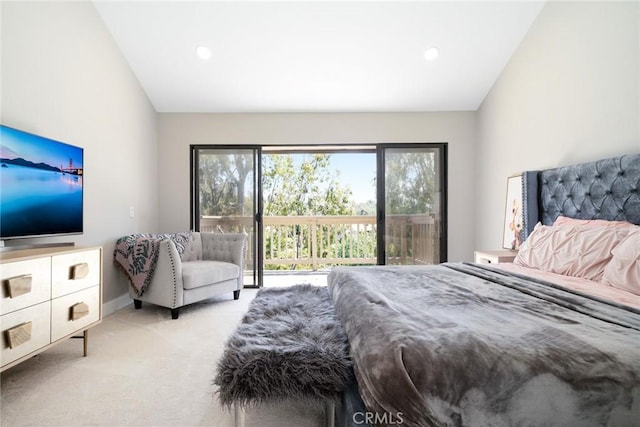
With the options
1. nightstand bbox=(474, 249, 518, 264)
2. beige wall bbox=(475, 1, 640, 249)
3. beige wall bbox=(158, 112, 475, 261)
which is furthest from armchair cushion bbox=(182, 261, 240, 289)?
beige wall bbox=(475, 1, 640, 249)

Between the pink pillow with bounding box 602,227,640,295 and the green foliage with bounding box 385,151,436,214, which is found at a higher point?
the green foliage with bounding box 385,151,436,214

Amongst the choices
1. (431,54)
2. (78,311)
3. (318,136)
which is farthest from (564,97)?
(78,311)

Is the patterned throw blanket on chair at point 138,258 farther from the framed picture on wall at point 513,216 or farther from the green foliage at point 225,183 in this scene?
the framed picture on wall at point 513,216

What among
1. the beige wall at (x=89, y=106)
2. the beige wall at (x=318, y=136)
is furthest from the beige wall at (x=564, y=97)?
the beige wall at (x=89, y=106)

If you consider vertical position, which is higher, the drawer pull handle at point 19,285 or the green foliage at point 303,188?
the green foliage at point 303,188

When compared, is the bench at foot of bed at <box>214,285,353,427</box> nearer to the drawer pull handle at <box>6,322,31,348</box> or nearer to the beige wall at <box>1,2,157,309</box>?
the drawer pull handle at <box>6,322,31,348</box>

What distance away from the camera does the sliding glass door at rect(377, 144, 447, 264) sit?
3.91 m

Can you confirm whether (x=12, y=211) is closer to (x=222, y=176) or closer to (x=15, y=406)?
(x=15, y=406)

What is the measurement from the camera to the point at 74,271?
1.89 meters

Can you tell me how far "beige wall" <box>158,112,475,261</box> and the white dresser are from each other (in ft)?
6.40

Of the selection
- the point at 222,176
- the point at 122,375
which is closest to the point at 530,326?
the point at 122,375

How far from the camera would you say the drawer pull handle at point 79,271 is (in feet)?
6.20

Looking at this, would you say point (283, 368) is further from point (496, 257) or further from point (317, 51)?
point (317, 51)

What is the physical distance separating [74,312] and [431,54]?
12.2 ft
